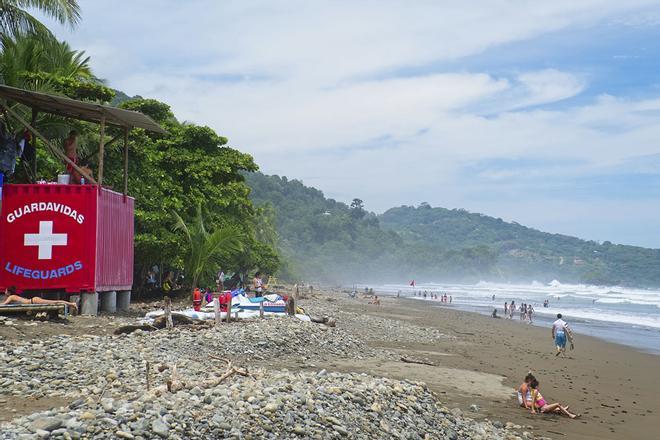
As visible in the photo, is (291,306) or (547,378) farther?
(291,306)

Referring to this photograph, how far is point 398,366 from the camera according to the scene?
17.0 meters

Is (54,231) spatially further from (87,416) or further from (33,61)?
(87,416)

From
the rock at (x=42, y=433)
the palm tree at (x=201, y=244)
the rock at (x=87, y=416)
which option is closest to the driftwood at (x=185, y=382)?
the rock at (x=87, y=416)

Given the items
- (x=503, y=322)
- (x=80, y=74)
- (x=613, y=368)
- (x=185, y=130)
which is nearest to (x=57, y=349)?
(x=80, y=74)

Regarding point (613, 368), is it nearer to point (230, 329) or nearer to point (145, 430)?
point (230, 329)

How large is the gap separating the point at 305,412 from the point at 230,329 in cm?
775

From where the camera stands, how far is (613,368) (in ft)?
73.5

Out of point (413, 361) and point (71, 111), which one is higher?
point (71, 111)

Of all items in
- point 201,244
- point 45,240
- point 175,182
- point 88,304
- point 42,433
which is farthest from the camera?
point 175,182

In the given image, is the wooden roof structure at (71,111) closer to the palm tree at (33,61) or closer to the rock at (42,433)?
the palm tree at (33,61)

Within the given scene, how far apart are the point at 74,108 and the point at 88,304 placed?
517 centimetres

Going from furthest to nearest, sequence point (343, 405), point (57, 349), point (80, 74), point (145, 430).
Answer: point (80, 74) < point (57, 349) < point (343, 405) < point (145, 430)

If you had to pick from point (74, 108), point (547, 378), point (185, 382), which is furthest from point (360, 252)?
point (185, 382)

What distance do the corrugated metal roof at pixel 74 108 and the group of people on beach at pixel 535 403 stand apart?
38.5 ft
